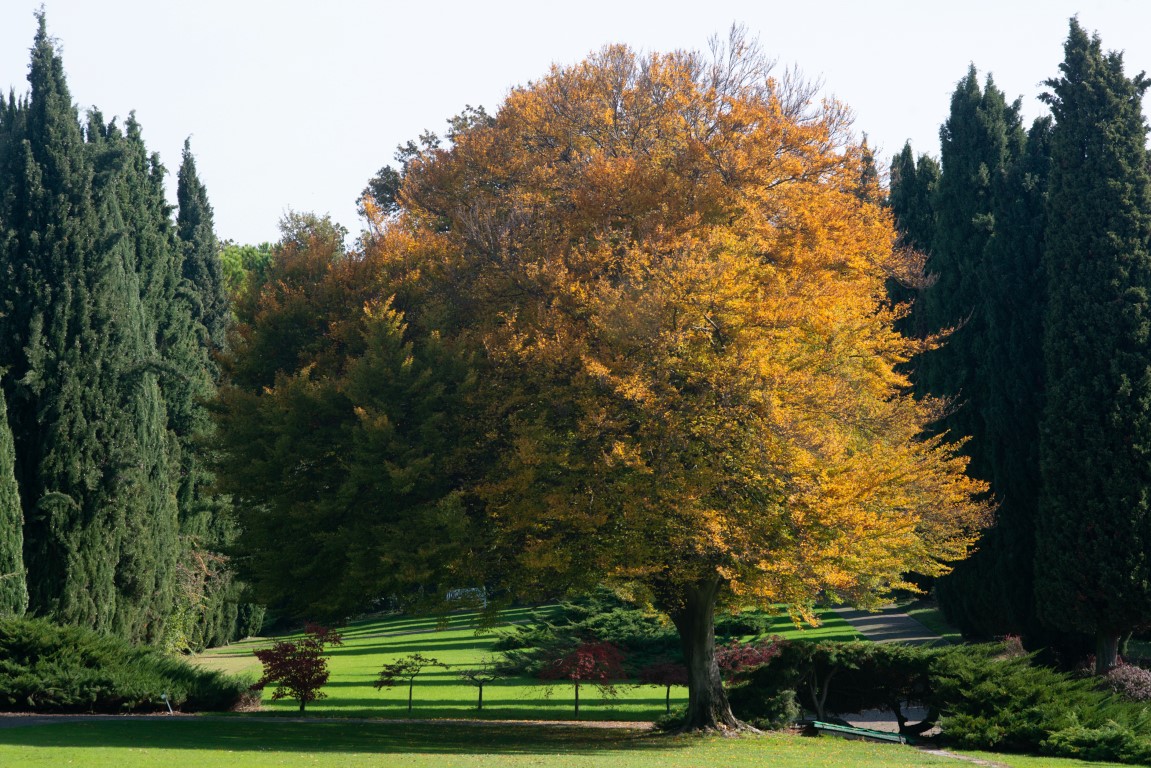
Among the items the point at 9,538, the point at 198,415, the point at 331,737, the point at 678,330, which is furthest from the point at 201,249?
the point at 678,330

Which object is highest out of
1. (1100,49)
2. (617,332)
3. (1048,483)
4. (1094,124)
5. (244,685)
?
(1100,49)

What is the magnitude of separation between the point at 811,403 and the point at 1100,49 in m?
13.5

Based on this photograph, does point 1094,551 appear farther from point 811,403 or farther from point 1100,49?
point 1100,49

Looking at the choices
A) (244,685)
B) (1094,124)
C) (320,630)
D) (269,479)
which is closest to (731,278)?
(269,479)

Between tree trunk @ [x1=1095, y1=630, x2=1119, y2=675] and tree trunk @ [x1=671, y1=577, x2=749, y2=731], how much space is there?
870 centimetres

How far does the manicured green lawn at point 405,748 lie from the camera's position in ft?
43.4

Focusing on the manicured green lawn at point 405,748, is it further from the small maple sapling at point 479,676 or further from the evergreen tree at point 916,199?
the evergreen tree at point 916,199

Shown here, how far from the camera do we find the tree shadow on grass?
49.5ft

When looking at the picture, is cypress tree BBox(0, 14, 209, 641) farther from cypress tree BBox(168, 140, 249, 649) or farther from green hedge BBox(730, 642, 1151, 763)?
green hedge BBox(730, 642, 1151, 763)

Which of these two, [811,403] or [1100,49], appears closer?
[811,403]

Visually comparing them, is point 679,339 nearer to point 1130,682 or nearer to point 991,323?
point 1130,682

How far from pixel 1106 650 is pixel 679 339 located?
43.2 ft

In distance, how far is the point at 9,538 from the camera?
21375 mm

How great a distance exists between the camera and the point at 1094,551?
22.0m
